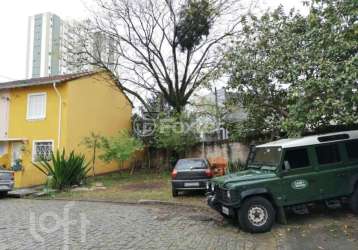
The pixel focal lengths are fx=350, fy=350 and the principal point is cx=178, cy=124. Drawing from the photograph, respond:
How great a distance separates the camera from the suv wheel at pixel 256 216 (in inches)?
313

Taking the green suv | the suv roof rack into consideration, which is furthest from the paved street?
the suv roof rack

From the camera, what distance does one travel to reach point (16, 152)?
21.7m

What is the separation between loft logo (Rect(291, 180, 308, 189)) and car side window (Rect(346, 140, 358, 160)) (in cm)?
156

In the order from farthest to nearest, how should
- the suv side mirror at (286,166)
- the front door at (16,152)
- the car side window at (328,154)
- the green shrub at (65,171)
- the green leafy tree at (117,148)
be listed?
the front door at (16,152)
the green leafy tree at (117,148)
the green shrub at (65,171)
the car side window at (328,154)
the suv side mirror at (286,166)

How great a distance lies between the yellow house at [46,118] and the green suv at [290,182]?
13792mm

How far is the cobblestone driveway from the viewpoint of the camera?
6.95m

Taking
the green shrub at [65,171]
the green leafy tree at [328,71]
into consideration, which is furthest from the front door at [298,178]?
the green shrub at [65,171]

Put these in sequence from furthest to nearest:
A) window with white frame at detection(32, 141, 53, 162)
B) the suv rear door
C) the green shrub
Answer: window with white frame at detection(32, 141, 53, 162) < the green shrub < the suv rear door

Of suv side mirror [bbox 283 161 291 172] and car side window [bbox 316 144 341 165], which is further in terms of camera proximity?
car side window [bbox 316 144 341 165]

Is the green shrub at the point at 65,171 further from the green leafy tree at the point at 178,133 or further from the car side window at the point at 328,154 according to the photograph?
the car side window at the point at 328,154

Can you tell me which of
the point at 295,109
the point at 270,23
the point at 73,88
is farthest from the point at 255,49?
the point at 73,88

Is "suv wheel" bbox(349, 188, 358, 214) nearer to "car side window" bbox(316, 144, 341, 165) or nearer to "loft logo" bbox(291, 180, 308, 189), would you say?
"car side window" bbox(316, 144, 341, 165)

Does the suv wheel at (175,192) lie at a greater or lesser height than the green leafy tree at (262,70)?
lesser

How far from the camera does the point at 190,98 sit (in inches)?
940
